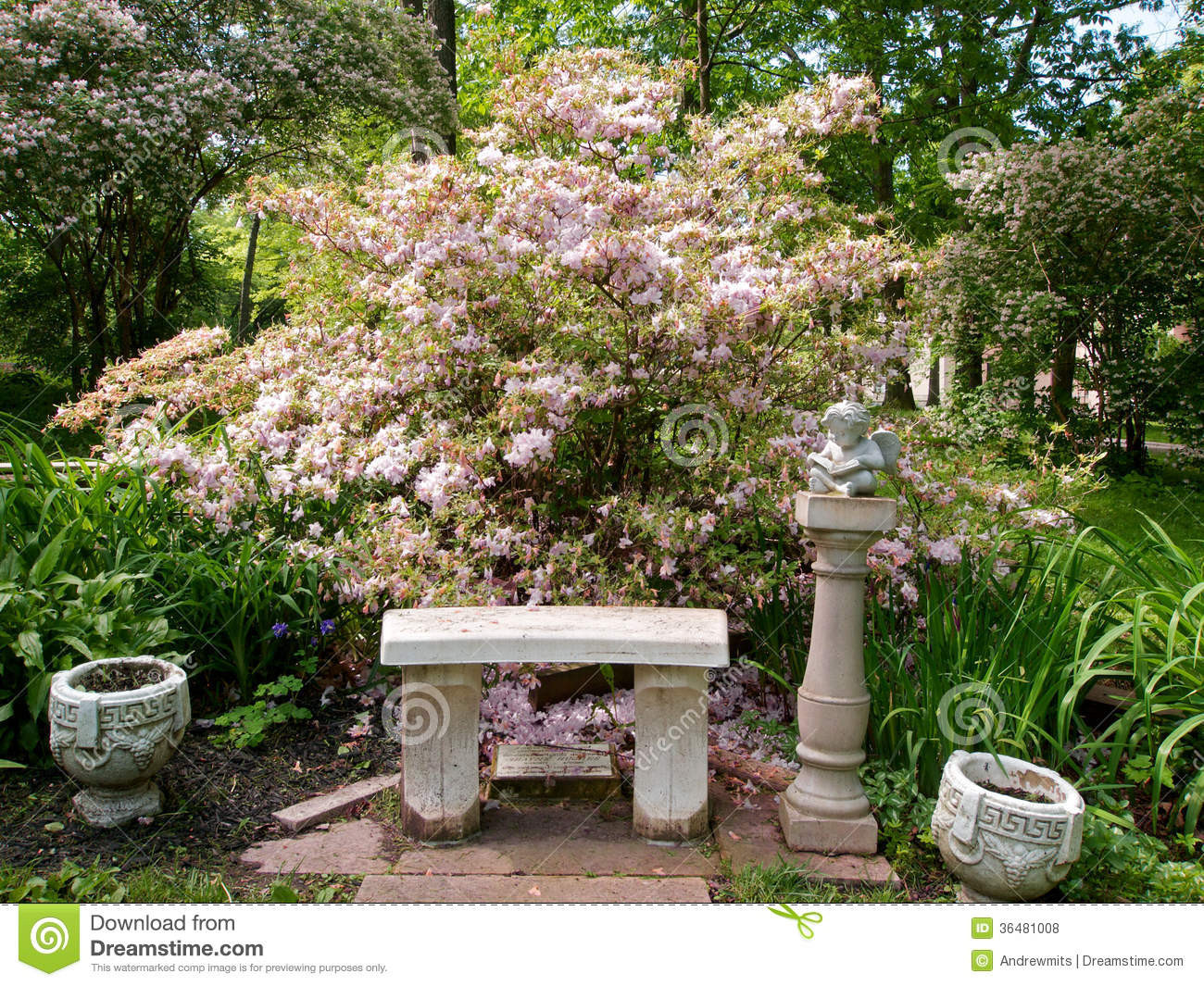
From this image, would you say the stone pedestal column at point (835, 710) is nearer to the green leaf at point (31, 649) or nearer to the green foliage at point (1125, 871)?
the green foliage at point (1125, 871)

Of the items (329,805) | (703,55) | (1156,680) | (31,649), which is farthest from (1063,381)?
(31,649)

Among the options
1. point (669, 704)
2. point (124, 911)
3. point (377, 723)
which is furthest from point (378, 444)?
point (124, 911)

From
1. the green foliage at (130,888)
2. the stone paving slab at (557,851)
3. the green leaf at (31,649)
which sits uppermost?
the green leaf at (31,649)

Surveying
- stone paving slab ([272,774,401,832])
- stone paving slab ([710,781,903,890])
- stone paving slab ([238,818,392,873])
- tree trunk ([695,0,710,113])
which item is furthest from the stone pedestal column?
tree trunk ([695,0,710,113])

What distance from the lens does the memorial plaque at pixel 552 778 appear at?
2.94m

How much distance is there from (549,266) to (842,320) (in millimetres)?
1656

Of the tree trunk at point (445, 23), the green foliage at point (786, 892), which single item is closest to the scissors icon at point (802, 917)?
the green foliage at point (786, 892)

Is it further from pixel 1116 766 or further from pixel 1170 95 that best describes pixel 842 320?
pixel 1170 95

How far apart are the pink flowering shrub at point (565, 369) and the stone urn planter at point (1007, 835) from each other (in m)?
1.23

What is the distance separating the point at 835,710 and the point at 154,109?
9.93m

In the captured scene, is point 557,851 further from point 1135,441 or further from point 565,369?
point 1135,441

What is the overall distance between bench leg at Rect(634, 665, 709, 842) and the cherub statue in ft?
2.30

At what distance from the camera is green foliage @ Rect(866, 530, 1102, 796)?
8.97 feet

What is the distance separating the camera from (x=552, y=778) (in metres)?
2.95
